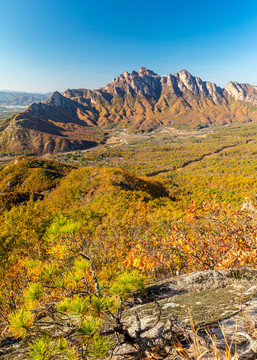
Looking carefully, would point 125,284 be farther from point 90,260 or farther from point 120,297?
point 90,260

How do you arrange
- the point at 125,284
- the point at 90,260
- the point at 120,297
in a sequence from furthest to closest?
1. the point at 125,284
2. the point at 90,260
3. the point at 120,297

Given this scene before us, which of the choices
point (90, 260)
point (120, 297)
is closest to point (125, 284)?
point (120, 297)

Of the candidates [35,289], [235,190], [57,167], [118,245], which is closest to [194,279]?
[35,289]

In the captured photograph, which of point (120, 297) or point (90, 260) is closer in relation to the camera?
point (120, 297)

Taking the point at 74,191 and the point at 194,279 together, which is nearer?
the point at 194,279

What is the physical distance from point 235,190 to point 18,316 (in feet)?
246

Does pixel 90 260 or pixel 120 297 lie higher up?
pixel 90 260

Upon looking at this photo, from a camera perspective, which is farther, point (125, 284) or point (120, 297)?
point (125, 284)

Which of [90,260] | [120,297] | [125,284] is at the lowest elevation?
[125,284]

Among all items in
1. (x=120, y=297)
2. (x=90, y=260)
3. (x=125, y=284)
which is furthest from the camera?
(x=125, y=284)

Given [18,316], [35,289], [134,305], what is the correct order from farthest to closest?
[134,305], [35,289], [18,316]

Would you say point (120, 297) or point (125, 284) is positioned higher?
point (120, 297)

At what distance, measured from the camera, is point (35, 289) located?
2.19 m

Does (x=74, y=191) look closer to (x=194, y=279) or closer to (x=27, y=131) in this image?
(x=194, y=279)
